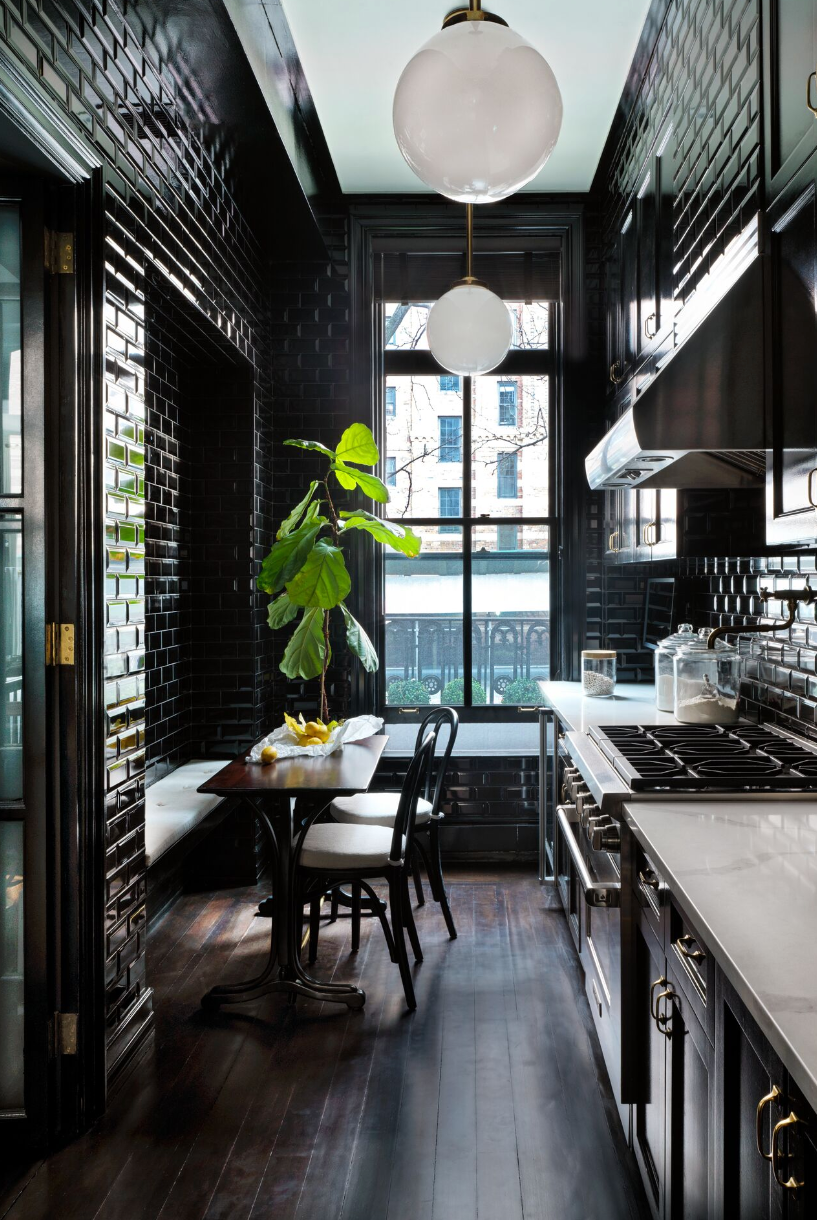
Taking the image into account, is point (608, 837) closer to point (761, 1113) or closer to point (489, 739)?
point (761, 1113)

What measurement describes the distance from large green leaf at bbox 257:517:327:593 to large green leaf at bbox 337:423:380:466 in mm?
383

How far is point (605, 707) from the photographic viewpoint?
3.30 m

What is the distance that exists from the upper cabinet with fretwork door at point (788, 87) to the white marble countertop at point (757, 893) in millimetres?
1293

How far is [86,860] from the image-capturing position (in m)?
2.18

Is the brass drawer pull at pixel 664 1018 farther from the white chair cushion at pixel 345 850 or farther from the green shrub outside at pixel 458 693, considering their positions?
the green shrub outside at pixel 458 693

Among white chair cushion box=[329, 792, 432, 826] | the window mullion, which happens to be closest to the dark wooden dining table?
white chair cushion box=[329, 792, 432, 826]

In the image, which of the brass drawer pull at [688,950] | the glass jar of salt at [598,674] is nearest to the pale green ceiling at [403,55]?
the glass jar of salt at [598,674]

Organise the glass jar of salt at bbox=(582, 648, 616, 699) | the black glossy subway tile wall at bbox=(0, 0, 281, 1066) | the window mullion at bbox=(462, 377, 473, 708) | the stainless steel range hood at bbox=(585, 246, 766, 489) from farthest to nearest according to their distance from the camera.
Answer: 1. the window mullion at bbox=(462, 377, 473, 708)
2. the glass jar of salt at bbox=(582, 648, 616, 699)
3. the black glossy subway tile wall at bbox=(0, 0, 281, 1066)
4. the stainless steel range hood at bbox=(585, 246, 766, 489)

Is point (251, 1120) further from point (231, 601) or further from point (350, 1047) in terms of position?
point (231, 601)

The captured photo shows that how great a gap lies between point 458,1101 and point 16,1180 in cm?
109

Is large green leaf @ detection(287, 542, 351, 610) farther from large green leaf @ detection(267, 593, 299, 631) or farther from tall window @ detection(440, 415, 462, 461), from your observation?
tall window @ detection(440, 415, 462, 461)

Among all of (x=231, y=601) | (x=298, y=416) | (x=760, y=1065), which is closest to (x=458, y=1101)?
(x=760, y=1065)

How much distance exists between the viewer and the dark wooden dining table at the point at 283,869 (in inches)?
107

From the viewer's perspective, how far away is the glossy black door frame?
4336 mm
